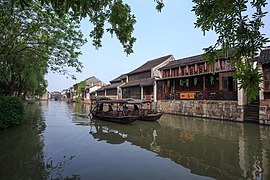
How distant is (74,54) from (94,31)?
7.20 metres

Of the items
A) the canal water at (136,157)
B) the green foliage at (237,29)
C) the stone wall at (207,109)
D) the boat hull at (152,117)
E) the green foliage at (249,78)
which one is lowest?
the canal water at (136,157)

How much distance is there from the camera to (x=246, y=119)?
1496cm

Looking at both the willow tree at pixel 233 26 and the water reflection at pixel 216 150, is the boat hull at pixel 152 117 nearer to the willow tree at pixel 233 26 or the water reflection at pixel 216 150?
the water reflection at pixel 216 150

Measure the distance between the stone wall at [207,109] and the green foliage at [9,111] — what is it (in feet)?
53.0


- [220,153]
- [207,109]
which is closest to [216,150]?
[220,153]

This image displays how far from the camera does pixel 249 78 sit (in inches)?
87.1

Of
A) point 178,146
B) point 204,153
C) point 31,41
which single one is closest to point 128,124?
point 178,146

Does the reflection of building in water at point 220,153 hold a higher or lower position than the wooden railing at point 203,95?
lower

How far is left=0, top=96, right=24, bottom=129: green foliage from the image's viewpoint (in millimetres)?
10867

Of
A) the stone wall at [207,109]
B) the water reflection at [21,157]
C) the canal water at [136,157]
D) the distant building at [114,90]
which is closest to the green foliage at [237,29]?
the canal water at [136,157]

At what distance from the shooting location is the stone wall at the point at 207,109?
619 inches

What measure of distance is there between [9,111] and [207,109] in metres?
17.0

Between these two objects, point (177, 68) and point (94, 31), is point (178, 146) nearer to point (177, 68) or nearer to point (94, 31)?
point (94, 31)

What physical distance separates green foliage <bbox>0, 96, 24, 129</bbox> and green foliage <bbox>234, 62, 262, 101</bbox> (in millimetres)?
12554
